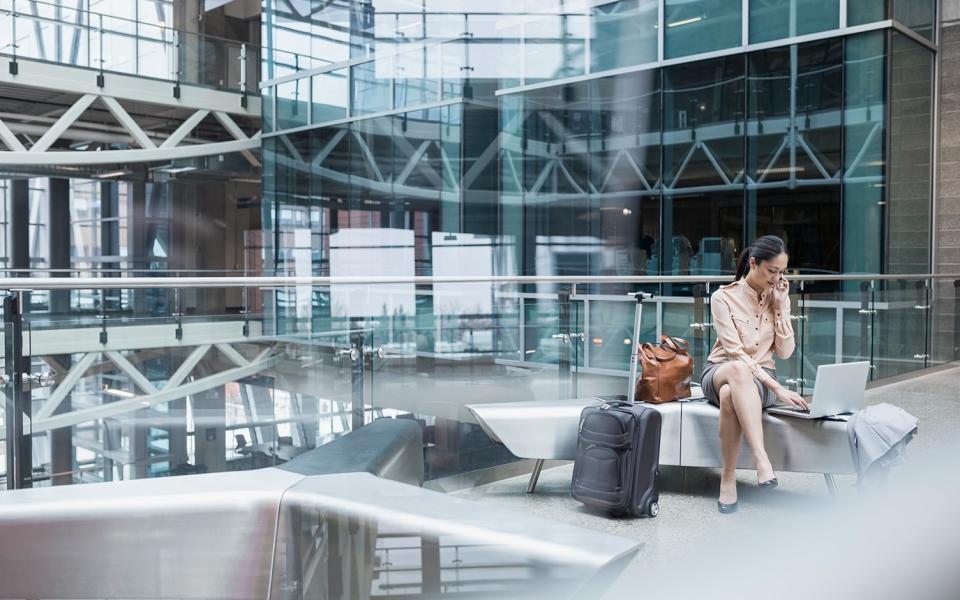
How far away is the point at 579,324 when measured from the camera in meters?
5.87

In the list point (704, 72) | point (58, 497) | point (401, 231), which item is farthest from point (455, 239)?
point (58, 497)

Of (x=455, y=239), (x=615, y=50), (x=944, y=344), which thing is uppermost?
(x=615, y=50)

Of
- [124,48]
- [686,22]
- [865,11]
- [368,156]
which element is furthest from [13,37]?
[865,11]

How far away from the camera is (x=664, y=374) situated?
478 cm

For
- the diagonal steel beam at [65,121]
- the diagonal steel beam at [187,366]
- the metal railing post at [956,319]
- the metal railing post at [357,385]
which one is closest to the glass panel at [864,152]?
the metal railing post at [956,319]

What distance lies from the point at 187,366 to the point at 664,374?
2.54 metres

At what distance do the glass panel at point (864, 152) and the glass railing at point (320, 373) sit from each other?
3.34 meters

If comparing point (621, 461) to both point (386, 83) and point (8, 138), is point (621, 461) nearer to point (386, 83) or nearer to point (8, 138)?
point (386, 83)

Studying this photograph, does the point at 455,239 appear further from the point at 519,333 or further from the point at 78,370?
the point at 78,370

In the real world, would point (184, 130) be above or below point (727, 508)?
above

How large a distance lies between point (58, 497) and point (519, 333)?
4866 millimetres

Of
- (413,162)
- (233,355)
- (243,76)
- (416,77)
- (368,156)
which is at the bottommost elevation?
(233,355)

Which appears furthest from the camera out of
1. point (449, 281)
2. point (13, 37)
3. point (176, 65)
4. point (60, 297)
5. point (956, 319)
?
point (176, 65)

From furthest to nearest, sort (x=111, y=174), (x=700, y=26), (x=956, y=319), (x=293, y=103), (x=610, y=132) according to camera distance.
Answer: (x=111, y=174) → (x=293, y=103) → (x=610, y=132) → (x=700, y=26) → (x=956, y=319)
